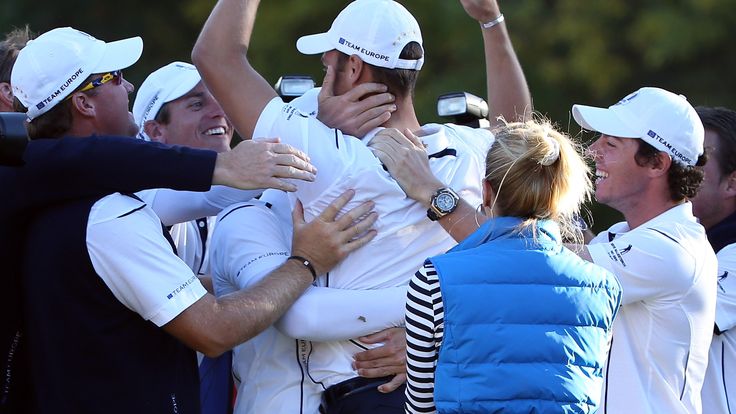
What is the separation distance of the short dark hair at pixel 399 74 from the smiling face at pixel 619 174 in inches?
25.6

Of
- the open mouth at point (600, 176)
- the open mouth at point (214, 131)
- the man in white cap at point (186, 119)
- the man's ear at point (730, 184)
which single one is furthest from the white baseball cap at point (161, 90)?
the man's ear at point (730, 184)

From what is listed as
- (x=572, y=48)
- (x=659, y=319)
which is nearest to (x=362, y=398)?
(x=659, y=319)

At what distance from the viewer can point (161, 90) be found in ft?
15.0

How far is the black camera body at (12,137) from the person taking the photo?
313 centimetres

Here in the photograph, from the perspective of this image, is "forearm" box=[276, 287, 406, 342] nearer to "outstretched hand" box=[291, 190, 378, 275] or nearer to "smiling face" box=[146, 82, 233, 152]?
"outstretched hand" box=[291, 190, 378, 275]

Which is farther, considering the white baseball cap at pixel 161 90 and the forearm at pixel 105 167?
the white baseball cap at pixel 161 90

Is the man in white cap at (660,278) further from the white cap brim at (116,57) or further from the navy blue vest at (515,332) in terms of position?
the white cap brim at (116,57)

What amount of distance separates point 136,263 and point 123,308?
0.15 metres

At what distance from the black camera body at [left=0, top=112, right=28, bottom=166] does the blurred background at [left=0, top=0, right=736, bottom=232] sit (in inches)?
295

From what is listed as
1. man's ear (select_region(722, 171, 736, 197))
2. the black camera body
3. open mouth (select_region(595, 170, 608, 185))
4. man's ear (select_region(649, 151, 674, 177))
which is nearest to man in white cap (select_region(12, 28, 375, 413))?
the black camera body

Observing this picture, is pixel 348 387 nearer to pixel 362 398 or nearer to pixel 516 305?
pixel 362 398

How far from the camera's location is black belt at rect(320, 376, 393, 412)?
11.7 feet

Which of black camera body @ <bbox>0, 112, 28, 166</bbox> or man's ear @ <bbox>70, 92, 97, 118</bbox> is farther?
man's ear @ <bbox>70, 92, 97, 118</bbox>

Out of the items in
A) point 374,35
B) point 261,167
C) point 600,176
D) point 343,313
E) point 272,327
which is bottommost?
point 272,327
